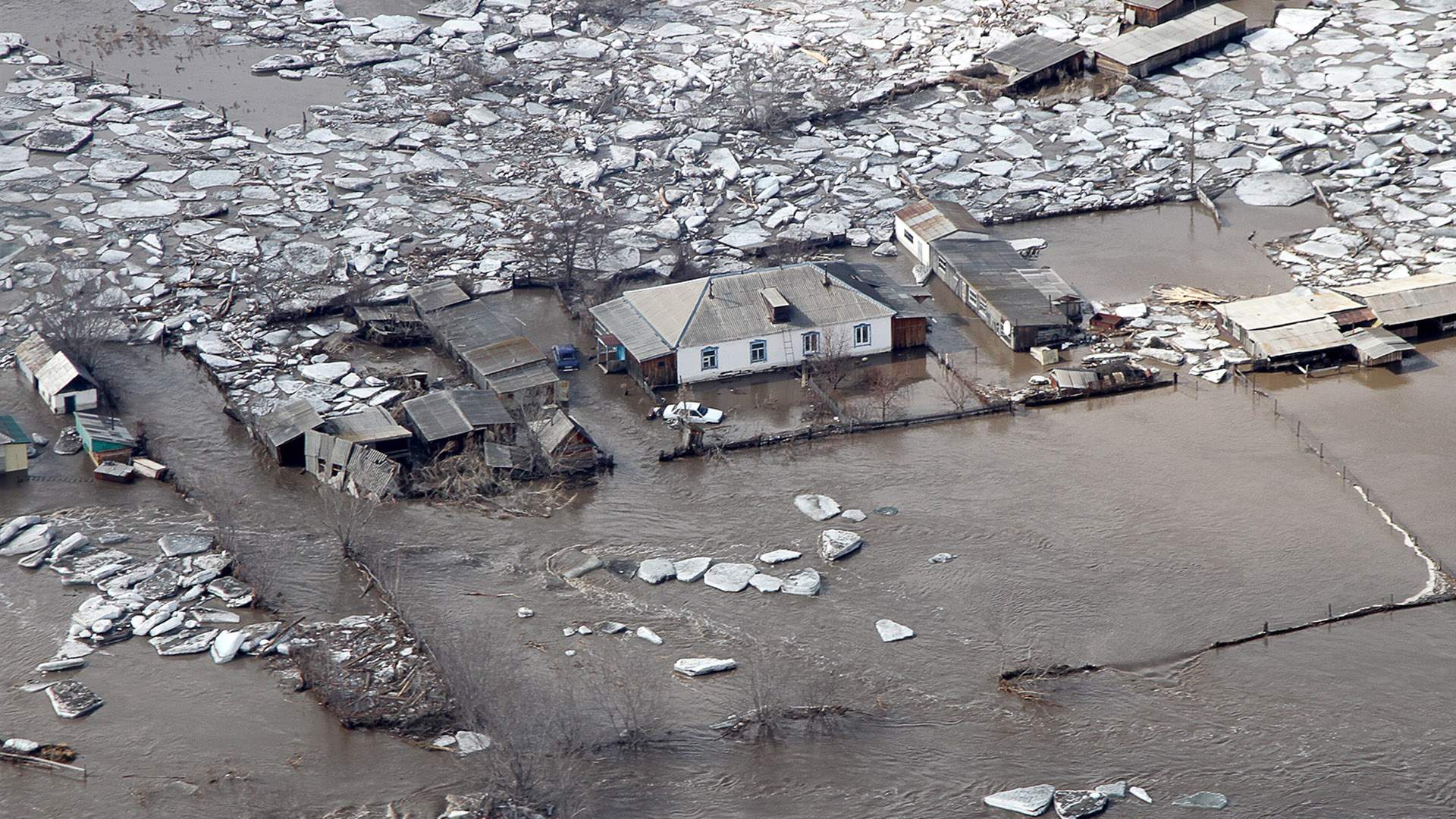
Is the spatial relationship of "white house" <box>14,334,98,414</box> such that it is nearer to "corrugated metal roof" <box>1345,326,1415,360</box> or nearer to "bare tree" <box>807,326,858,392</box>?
"bare tree" <box>807,326,858,392</box>

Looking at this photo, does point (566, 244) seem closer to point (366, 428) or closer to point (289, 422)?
point (366, 428)

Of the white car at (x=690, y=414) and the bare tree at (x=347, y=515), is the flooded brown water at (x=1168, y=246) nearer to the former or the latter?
the white car at (x=690, y=414)

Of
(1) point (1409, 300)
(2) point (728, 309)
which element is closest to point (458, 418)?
(2) point (728, 309)

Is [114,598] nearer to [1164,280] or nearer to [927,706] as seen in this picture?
[927,706]

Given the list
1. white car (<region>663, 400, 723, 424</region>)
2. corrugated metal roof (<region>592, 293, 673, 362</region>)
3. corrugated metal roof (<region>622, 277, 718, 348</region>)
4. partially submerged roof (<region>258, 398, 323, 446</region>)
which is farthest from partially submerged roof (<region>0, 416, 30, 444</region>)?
corrugated metal roof (<region>622, 277, 718, 348</region>)

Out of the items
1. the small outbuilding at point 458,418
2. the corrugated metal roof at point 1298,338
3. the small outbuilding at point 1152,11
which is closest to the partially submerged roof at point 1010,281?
the corrugated metal roof at point 1298,338

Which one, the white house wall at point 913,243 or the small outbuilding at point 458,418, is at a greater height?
the small outbuilding at point 458,418
